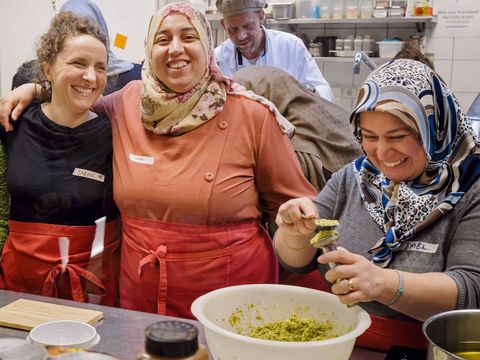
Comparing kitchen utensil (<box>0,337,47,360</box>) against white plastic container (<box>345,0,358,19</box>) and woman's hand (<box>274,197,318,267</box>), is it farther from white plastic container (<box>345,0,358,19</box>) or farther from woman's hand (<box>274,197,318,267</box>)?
white plastic container (<box>345,0,358,19</box>)

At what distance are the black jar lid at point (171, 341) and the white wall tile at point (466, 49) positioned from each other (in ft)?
13.3

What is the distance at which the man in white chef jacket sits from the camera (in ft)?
10.7

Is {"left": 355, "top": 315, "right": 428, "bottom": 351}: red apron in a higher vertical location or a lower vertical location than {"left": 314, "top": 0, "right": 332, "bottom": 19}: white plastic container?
lower

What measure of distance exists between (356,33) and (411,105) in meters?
3.36

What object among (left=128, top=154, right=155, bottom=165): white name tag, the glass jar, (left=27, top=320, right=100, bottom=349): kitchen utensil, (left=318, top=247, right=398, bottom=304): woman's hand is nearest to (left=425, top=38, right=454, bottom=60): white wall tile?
(left=128, top=154, right=155, bottom=165): white name tag

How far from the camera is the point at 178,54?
1.75m

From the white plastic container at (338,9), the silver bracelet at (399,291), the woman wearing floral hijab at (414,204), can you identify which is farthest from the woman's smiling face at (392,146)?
the white plastic container at (338,9)

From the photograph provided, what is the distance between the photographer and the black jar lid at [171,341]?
58 cm

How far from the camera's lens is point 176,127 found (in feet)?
5.63

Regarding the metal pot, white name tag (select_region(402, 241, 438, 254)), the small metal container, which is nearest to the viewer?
the metal pot

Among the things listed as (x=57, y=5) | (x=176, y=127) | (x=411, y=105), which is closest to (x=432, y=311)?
(x=411, y=105)

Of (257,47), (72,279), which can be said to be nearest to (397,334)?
(72,279)

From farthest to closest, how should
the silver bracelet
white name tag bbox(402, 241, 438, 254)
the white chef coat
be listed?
the white chef coat → white name tag bbox(402, 241, 438, 254) → the silver bracelet

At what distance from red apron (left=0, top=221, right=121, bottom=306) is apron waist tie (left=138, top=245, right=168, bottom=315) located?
21 cm
